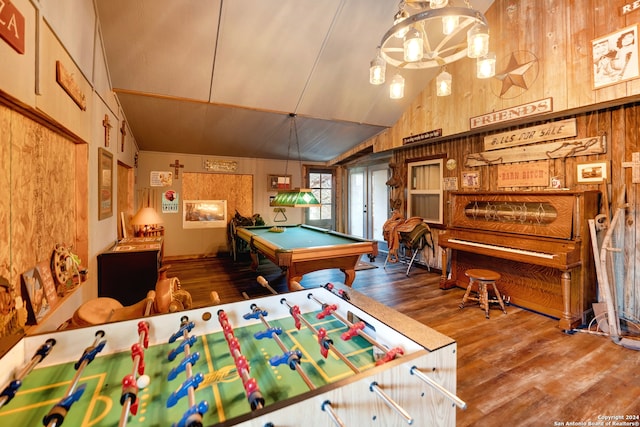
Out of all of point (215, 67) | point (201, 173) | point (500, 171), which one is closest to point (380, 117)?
point (500, 171)

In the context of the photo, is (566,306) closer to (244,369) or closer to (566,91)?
(566,91)

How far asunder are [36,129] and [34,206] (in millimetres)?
431

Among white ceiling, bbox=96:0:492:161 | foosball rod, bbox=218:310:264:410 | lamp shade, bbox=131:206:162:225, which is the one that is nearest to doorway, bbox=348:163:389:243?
white ceiling, bbox=96:0:492:161

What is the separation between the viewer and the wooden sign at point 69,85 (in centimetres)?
172

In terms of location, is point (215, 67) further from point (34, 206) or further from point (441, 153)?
point (441, 153)

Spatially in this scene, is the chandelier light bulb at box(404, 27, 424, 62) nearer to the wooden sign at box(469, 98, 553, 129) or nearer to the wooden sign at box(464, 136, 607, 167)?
the wooden sign at box(469, 98, 553, 129)

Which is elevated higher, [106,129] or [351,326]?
[106,129]

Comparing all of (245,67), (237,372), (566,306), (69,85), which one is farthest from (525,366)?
(245,67)

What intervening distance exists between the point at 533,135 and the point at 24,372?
461 cm

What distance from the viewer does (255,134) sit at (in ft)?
17.3

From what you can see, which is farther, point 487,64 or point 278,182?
point 278,182

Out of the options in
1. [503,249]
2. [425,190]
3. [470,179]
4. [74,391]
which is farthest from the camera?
[425,190]

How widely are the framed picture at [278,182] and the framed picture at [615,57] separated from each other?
5.33 m

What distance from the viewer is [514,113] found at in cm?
341
